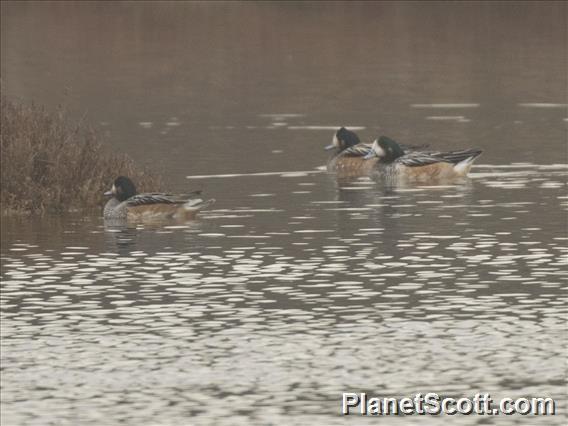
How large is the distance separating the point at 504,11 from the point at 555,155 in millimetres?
57561

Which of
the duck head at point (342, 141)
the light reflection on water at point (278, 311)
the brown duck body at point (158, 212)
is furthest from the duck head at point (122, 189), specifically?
the duck head at point (342, 141)

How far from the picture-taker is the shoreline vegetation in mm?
24812

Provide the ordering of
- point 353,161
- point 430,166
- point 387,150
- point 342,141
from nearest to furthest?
point 430,166
point 387,150
point 353,161
point 342,141

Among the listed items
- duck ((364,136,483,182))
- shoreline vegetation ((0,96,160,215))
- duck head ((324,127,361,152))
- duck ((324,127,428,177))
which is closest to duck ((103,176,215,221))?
shoreline vegetation ((0,96,160,215))

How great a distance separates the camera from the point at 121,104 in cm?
4531

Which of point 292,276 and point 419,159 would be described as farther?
point 419,159

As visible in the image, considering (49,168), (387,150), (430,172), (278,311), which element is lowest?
(278,311)

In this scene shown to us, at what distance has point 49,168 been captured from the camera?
2512 cm

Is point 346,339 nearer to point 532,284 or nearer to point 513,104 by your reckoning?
point 532,284

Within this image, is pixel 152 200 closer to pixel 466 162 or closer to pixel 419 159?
pixel 419 159

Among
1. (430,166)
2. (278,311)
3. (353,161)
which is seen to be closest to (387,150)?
(430,166)

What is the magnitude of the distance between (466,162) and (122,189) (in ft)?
22.9

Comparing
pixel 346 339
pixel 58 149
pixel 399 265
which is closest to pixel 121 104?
pixel 58 149

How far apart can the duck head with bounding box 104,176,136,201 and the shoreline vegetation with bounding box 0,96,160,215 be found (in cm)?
99
